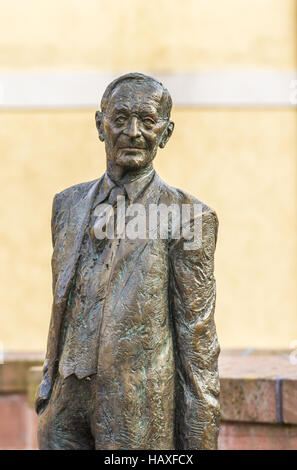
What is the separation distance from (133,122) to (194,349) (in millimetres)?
744

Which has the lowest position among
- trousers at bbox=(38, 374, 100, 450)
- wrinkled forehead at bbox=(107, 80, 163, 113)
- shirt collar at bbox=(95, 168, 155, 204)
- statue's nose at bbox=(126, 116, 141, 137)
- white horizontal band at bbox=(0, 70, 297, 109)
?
trousers at bbox=(38, 374, 100, 450)

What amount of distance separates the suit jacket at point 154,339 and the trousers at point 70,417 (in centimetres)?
6

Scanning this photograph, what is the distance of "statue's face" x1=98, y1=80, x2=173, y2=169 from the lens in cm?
272

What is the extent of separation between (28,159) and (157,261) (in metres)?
4.94

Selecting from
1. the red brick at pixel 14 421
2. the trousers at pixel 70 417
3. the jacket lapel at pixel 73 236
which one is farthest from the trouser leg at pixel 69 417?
the red brick at pixel 14 421

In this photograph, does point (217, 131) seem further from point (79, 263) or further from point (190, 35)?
point (79, 263)

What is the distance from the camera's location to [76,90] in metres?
7.43

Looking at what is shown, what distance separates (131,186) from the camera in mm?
2793

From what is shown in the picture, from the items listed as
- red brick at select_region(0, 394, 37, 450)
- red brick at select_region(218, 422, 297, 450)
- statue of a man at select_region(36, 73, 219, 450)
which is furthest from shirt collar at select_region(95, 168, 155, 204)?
red brick at select_region(0, 394, 37, 450)

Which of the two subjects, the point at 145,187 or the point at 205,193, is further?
the point at 205,193

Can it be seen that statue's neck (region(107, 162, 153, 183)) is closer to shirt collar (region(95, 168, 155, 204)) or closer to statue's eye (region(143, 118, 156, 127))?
shirt collar (region(95, 168, 155, 204))

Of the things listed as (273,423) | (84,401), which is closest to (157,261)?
(84,401)

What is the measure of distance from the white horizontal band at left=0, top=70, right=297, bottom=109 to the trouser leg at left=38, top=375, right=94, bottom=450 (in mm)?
4907

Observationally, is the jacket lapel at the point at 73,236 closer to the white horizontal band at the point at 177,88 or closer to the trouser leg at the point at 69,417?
the trouser leg at the point at 69,417
